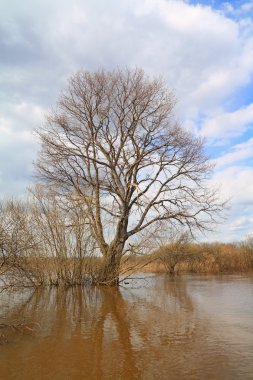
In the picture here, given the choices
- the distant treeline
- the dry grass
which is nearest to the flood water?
the distant treeline

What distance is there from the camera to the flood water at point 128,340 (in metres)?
6.00

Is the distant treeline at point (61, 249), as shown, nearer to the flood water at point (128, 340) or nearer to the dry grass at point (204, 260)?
the flood water at point (128, 340)

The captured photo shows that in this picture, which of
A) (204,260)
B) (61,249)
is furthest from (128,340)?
(204,260)

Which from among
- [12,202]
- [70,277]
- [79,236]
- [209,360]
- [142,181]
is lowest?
[209,360]

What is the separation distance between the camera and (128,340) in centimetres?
804

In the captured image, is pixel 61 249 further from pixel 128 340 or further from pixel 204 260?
pixel 204 260

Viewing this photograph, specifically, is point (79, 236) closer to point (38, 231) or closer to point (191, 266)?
point (38, 231)

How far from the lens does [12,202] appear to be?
19.1m

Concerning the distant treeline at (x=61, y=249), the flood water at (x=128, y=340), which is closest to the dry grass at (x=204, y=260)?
the distant treeline at (x=61, y=249)

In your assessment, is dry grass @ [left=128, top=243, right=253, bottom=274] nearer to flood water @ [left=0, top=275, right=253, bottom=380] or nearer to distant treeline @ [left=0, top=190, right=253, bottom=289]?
distant treeline @ [left=0, top=190, right=253, bottom=289]

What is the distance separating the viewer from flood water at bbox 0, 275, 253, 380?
19.7 ft

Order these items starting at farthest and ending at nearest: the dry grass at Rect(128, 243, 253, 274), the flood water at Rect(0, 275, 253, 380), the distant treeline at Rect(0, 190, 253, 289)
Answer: the dry grass at Rect(128, 243, 253, 274)
the distant treeline at Rect(0, 190, 253, 289)
the flood water at Rect(0, 275, 253, 380)

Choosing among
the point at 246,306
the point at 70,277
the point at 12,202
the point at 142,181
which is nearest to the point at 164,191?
the point at 142,181

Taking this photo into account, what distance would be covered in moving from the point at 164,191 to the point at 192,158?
257cm
